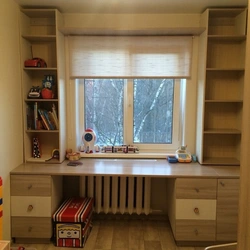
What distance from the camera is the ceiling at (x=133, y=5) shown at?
2408 millimetres

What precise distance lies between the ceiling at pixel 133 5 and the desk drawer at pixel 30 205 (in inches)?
72.8

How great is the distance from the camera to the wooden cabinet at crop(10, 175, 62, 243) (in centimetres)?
237

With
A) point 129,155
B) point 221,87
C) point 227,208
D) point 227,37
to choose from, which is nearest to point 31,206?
point 129,155

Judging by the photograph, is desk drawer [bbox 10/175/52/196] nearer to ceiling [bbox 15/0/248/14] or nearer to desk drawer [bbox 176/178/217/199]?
desk drawer [bbox 176/178/217/199]

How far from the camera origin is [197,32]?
8.75 ft

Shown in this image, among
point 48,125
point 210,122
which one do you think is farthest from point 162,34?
point 48,125

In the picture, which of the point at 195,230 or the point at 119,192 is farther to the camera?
the point at 119,192

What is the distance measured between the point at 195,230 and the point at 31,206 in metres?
1.53

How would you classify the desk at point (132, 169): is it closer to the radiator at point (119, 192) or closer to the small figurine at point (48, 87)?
the radiator at point (119, 192)

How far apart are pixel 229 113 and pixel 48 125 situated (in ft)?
6.47

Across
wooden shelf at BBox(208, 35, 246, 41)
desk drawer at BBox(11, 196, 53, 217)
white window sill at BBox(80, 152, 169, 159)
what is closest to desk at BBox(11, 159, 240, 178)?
white window sill at BBox(80, 152, 169, 159)

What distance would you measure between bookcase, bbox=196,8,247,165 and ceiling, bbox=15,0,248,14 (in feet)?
Result: 0.34

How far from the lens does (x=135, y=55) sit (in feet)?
9.08

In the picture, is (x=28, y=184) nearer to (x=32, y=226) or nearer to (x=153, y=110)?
(x=32, y=226)
